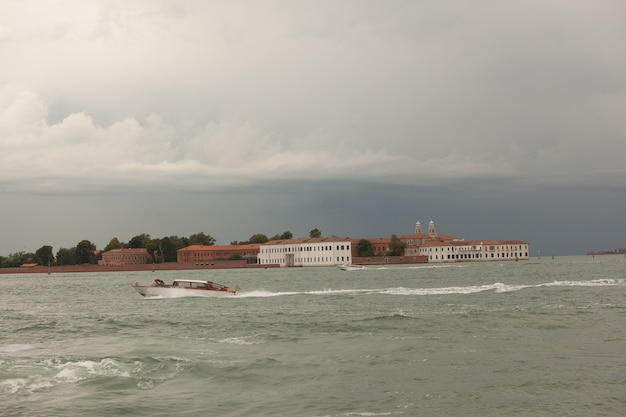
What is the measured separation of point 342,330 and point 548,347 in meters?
7.79

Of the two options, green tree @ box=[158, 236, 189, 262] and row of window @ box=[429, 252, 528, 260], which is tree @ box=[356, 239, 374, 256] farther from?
green tree @ box=[158, 236, 189, 262]

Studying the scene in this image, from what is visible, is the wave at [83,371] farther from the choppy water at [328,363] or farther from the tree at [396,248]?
the tree at [396,248]

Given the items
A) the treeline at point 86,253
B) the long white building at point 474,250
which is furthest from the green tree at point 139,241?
the long white building at point 474,250

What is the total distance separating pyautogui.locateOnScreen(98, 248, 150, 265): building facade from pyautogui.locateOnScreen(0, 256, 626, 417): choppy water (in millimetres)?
146499

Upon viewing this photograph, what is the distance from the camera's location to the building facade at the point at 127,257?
586 ft

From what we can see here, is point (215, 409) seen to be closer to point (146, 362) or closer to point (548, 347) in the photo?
point (146, 362)

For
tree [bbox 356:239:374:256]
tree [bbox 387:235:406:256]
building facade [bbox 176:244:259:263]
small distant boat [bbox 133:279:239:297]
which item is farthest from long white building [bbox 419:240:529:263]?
small distant boat [bbox 133:279:239:297]

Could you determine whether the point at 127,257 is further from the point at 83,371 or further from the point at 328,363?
the point at 328,363

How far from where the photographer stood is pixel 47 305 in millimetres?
47906

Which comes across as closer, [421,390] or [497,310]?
[421,390]

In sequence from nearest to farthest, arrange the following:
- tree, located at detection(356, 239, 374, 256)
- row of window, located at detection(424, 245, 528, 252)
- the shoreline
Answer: the shoreline → tree, located at detection(356, 239, 374, 256) → row of window, located at detection(424, 245, 528, 252)

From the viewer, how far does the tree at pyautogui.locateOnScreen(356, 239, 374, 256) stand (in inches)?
7057

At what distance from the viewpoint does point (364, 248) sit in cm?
18088

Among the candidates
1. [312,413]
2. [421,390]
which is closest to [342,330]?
[421,390]
